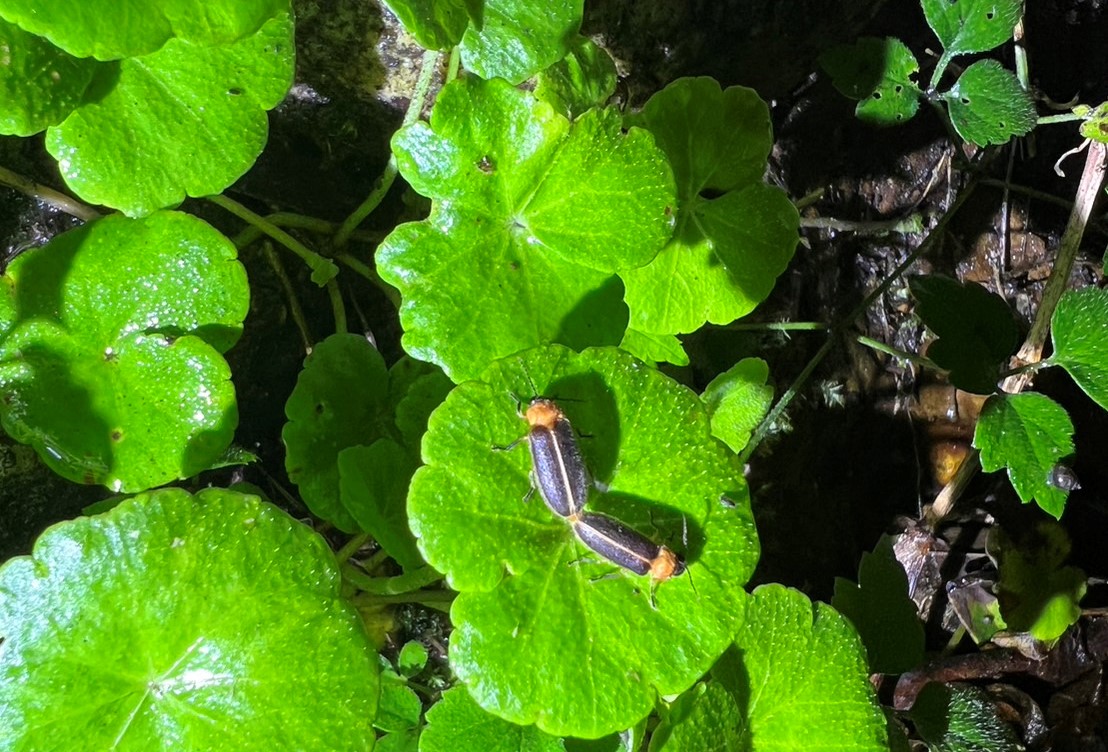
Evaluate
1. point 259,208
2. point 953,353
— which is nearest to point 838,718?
point 953,353

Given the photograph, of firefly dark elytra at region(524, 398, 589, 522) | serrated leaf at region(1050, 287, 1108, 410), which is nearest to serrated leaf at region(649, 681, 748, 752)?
firefly dark elytra at region(524, 398, 589, 522)

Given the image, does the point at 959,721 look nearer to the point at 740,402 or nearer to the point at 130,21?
the point at 740,402

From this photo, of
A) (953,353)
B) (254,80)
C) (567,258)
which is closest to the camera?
(254,80)

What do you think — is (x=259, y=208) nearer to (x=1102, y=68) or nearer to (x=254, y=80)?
(x=254, y=80)

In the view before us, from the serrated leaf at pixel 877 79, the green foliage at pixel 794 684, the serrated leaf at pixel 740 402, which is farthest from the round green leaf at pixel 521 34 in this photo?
the green foliage at pixel 794 684

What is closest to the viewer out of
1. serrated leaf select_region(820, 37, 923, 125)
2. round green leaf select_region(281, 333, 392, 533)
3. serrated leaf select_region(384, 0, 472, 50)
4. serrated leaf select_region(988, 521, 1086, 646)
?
serrated leaf select_region(384, 0, 472, 50)

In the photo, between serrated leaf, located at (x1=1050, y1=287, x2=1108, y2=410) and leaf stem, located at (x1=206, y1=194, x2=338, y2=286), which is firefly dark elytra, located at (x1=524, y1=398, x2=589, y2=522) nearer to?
leaf stem, located at (x1=206, y1=194, x2=338, y2=286)

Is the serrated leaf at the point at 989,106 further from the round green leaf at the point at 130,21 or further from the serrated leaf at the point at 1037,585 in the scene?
the round green leaf at the point at 130,21
